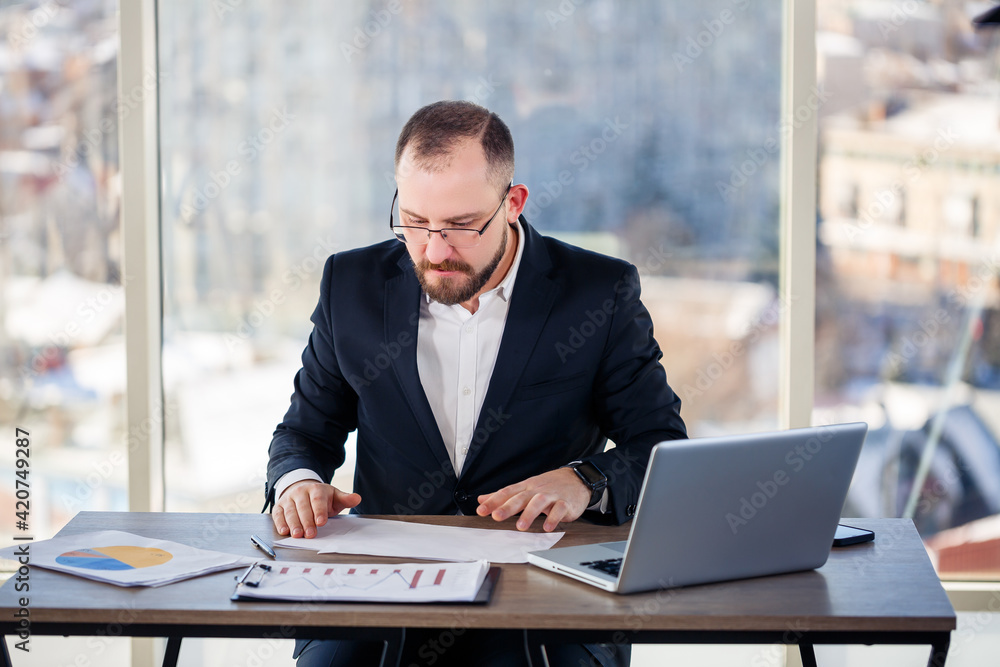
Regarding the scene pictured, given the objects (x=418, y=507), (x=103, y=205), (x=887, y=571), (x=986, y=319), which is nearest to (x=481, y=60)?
(x=103, y=205)

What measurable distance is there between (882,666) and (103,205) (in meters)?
2.88

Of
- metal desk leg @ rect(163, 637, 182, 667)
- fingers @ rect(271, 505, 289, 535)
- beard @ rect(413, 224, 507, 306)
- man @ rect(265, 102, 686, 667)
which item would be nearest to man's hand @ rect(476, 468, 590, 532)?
man @ rect(265, 102, 686, 667)

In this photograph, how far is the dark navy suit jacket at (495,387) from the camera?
76.1 inches

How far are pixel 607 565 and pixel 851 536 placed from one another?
46cm

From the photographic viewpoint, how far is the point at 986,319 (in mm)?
2803

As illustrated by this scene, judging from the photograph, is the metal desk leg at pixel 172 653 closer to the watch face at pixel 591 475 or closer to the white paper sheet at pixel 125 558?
the white paper sheet at pixel 125 558

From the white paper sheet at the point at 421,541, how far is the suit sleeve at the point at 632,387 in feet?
1.21

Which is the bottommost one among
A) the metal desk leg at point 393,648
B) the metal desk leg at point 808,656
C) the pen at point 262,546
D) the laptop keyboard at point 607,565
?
the metal desk leg at point 808,656

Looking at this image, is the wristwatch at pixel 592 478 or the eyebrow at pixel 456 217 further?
the eyebrow at pixel 456 217

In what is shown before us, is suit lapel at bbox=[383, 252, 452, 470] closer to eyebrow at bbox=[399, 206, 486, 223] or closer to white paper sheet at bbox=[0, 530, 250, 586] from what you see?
eyebrow at bbox=[399, 206, 486, 223]

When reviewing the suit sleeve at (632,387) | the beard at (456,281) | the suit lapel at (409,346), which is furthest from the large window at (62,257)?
the suit sleeve at (632,387)

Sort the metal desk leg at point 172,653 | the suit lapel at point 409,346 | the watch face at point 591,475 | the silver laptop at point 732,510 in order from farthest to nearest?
1. the suit lapel at point 409,346
2. the metal desk leg at point 172,653
3. the watch face at point 591,475
4. the silver laptop at point 732,510

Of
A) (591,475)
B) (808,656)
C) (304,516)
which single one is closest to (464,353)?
(591,475)

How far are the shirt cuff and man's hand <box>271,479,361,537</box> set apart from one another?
36mm
